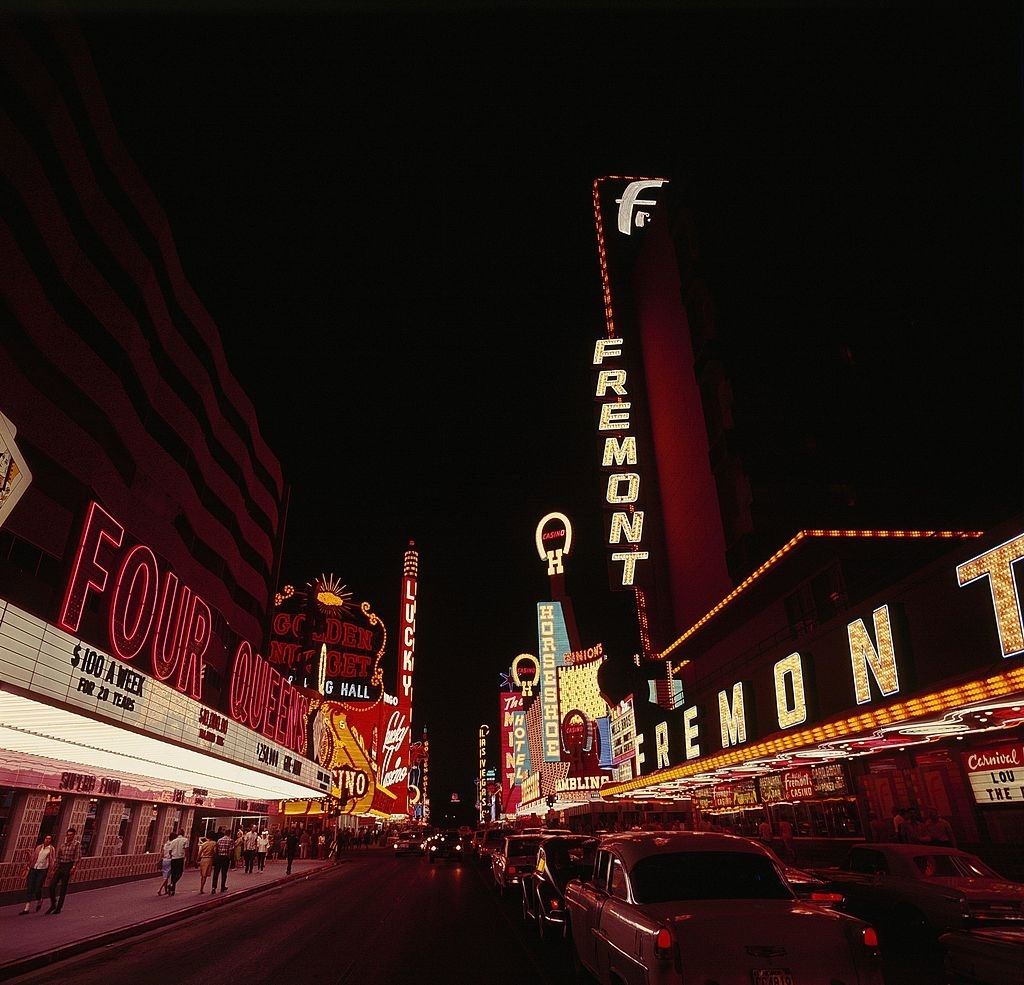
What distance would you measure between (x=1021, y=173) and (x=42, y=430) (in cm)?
3279

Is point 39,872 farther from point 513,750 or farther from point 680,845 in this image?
point 513,750

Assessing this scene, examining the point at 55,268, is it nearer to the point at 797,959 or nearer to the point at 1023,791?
the point at 797,959

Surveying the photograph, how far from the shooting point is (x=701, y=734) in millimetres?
22422

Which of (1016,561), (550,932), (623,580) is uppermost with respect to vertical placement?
(623,580)

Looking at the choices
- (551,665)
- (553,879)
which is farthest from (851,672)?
(551,665)

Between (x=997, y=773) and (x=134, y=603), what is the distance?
1867 centimetres

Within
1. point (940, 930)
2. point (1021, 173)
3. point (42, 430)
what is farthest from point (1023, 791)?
point (42, 430)

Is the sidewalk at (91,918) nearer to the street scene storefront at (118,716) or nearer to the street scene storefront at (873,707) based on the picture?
the street scene storefront at (118,716)

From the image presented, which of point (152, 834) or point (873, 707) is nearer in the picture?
point (873, 707)

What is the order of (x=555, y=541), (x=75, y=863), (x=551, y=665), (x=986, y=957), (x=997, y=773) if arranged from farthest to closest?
(x=555, y=541) < (x=551, y=665) < (x=75, y=863) < (x=997, y=773) < (x=986, y=957)

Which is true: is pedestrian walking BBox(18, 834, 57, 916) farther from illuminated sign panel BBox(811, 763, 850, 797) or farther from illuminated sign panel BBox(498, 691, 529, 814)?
illuminated sign panel BBox(498, 691, 529, 814)

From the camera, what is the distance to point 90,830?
2094cm

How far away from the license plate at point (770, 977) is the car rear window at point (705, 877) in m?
1.18

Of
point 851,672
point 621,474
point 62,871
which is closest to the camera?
point 851,672
